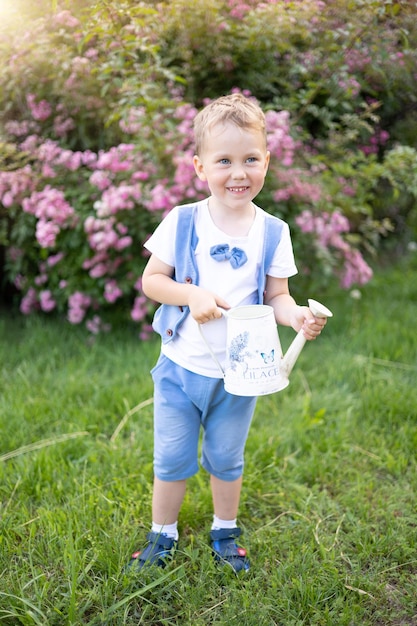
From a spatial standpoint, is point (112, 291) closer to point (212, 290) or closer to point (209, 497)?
point (209, 497)

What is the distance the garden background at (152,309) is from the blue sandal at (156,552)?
5cm

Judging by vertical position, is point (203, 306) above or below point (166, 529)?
above

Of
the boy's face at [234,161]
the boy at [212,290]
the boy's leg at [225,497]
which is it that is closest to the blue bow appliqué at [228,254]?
the boy at [212,290]

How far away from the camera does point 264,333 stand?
58.1 inches

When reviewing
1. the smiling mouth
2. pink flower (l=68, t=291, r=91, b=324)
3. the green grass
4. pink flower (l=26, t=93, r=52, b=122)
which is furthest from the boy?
pink flower (l=26, t=93, r=52, b=122)

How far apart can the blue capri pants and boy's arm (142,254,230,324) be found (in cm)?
21

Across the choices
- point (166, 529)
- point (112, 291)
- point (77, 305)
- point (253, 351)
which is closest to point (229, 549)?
point (166, 529)

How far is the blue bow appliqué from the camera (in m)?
1.55

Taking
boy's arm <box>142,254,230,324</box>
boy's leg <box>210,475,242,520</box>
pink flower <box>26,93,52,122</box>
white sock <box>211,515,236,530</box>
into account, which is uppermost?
pink flower <box>26,93,52,122</box>

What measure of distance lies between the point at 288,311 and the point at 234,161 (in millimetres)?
413

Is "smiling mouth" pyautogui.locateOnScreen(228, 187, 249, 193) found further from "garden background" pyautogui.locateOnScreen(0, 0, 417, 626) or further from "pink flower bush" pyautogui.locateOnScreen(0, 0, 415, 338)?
"pink flower bush" pyautogui.locateOnScreen(0, 0, 415, 338)

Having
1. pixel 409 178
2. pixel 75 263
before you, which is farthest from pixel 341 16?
pixel 75 263

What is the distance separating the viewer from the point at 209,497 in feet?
6.64

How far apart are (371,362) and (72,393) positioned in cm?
147
